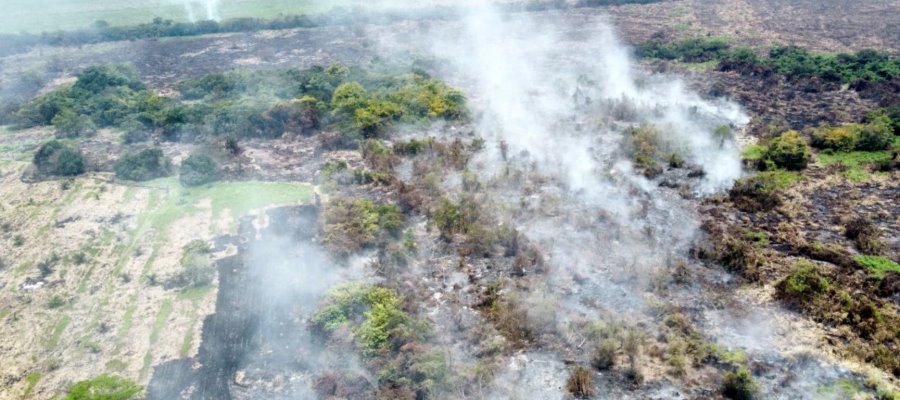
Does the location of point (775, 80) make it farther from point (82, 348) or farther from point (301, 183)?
point (82, 348)

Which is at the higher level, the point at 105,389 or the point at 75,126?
the point at 75,126

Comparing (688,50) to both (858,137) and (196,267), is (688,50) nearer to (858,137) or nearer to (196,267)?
(858,137)

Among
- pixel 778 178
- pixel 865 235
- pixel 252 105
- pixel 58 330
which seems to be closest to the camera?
pixel 58 330

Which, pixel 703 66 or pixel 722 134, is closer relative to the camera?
pixel 722 134

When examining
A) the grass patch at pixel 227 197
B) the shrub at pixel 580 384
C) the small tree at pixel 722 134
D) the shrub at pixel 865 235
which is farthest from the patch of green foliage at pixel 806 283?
the grass patch at pixel 227 197

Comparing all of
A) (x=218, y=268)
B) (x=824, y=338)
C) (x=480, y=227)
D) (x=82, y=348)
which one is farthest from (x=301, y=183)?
(x=824, y=338)

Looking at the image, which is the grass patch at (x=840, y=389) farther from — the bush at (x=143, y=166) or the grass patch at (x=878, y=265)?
the bush at (x=143, y=166)

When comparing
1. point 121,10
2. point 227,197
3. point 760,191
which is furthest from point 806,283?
point 121,10

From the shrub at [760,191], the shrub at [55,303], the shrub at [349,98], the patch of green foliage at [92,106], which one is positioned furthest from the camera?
the patch of green foliage at [92,106]
